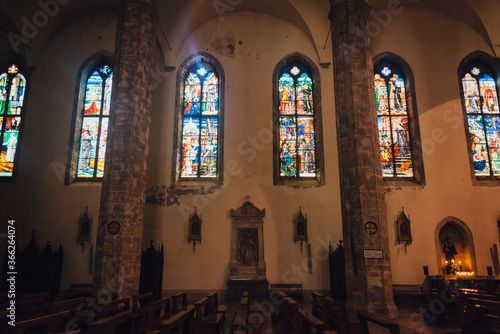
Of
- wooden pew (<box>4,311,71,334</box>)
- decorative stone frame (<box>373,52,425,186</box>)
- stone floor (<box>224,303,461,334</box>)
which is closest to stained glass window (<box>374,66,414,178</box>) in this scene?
decorative stone frame (<box>373,52,425,186</box>)

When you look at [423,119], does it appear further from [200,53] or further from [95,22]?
[95,22]

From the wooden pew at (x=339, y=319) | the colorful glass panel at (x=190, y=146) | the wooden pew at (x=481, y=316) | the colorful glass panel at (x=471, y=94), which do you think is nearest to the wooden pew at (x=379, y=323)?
the wooden pew at (x=339, y=319)

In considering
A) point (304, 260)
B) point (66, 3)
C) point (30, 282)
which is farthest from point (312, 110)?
point (30, 282)

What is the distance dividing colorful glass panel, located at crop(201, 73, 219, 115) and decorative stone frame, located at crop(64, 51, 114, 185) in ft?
12.9

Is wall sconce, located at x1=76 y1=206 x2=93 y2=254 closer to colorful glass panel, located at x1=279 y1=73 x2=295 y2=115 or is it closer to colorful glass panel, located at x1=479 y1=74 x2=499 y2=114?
colorful glass panel, located at x1=279 y1=73 x2=295 y2=115

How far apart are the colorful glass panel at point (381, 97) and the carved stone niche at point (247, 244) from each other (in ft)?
20.4

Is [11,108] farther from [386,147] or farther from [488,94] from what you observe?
[488,94]

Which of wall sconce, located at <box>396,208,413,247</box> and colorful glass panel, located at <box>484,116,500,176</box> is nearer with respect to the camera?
wall sconce, located at <box>396,208,413,247</box>

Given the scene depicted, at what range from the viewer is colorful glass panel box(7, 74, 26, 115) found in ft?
47.3

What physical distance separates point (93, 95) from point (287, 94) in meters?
7.64

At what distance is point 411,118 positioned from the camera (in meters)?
14.4

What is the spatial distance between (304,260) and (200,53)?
8.84 metres

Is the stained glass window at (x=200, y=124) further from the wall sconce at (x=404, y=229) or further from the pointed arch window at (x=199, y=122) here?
the wall sconce at (x=404, y=229)

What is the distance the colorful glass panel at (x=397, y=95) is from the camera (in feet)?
48.3
